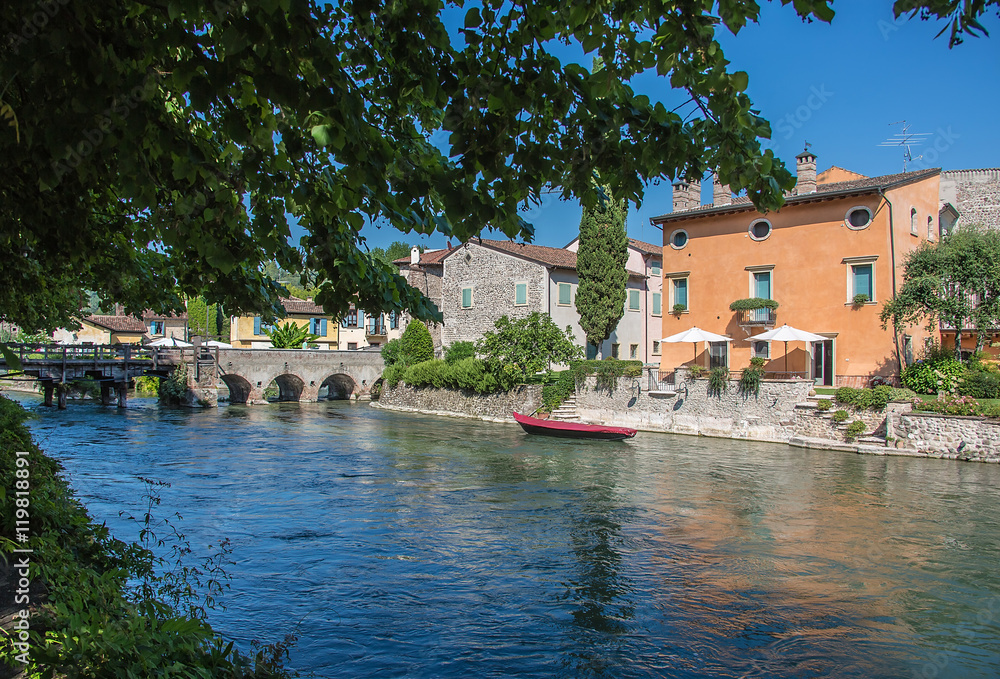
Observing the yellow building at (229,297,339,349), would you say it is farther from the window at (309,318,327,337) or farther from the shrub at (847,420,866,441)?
the shrub at (847,420,866,441)

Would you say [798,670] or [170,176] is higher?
[170,176]

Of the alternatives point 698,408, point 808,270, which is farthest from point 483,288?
point 808,270

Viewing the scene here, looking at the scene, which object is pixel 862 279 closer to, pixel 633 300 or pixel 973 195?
pixel 973 195

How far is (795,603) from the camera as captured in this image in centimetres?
895

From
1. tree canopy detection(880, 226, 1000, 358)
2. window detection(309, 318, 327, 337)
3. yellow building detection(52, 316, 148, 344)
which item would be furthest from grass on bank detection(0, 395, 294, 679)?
yellow building detection(52, 316, 148, 344)

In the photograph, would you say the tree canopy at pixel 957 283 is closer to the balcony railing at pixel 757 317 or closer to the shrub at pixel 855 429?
the shrub at pixel 855 429

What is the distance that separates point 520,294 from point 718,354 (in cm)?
1212

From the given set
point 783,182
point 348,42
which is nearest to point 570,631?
point 783,182

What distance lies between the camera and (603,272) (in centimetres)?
3170

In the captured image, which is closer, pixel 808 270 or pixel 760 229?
pixel 808 270

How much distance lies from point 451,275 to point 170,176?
36.2 meters

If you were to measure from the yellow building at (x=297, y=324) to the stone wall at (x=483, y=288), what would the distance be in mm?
14570

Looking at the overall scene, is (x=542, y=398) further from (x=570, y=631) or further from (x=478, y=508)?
(x=570, y=631)

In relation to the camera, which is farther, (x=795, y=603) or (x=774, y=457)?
(x=774, y=457)
